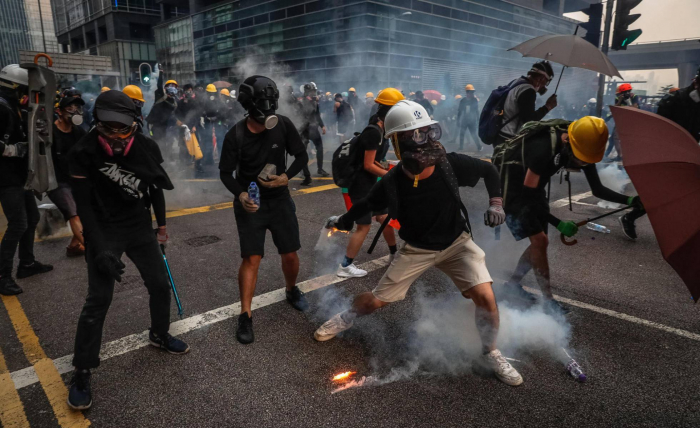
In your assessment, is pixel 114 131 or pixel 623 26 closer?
pixel 114 131

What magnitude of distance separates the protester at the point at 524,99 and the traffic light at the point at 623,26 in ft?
16.8

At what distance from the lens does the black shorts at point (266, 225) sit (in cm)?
323

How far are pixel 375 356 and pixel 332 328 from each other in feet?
1.21

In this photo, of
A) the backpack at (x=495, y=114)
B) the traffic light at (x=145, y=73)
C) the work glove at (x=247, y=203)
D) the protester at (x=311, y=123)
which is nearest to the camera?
the work glove at (x=247, y=203)

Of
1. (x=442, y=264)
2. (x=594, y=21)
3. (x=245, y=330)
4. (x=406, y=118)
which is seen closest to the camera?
(x=406, y=118)

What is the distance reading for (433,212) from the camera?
8.71 feet

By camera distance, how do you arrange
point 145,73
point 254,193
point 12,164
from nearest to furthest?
point 254,193, point 12,164, point 145,73

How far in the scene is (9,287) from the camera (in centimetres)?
398

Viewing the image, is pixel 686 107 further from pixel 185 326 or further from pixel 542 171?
pixel 185 326

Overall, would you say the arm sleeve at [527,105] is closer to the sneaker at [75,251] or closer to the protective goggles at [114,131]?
the protective goggles at [114,131]

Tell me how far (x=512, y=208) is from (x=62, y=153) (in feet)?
14.3

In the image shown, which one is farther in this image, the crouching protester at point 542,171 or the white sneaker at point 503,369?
the crouching protester at point 542,171

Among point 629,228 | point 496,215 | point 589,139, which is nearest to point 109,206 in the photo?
point 496,215

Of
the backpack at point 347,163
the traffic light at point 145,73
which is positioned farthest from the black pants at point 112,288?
the traffic light at point 145,73
